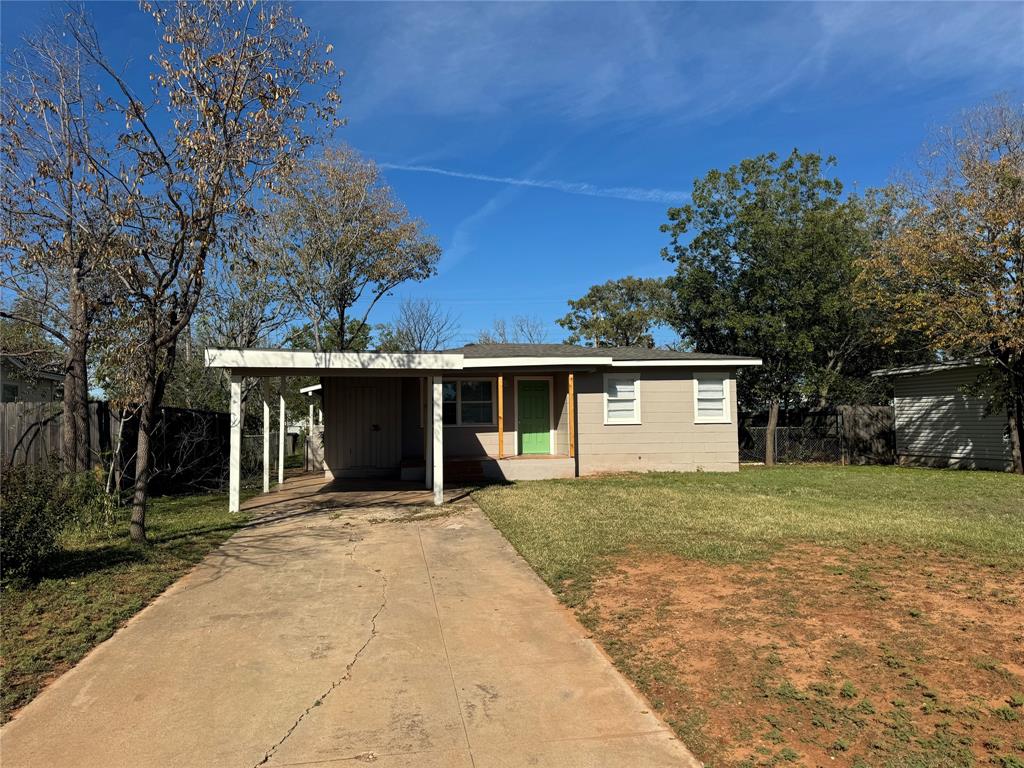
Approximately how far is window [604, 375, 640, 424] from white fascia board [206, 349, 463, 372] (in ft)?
23.4

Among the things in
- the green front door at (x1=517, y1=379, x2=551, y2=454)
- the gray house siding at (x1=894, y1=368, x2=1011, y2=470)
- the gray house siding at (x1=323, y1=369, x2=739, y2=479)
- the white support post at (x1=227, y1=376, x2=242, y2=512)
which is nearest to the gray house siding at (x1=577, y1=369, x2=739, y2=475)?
the gray house siding at (x1=323, y1=369, x2=739, y2=479)

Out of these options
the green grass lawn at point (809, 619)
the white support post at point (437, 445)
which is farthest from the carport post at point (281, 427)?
the green grass lawn at point (809, 619)

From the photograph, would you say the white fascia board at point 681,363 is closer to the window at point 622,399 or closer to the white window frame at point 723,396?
the white window frame at point 723,396

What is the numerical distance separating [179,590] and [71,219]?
15.1 feet

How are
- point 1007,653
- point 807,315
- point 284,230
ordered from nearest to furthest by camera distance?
point 1007,653
point 284,230
point 807,315

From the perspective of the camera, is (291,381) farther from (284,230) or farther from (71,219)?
(71,219)

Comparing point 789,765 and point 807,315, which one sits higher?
point 807,315

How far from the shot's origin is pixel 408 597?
19.4 feet

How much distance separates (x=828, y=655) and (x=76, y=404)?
11.7 meters

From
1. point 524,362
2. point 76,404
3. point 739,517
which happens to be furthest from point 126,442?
point 739,517

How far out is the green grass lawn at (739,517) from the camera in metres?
7.21

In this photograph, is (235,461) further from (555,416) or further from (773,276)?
(773,276)

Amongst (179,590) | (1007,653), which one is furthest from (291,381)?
(1007,653)

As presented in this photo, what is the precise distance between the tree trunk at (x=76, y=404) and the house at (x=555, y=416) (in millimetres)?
5465
